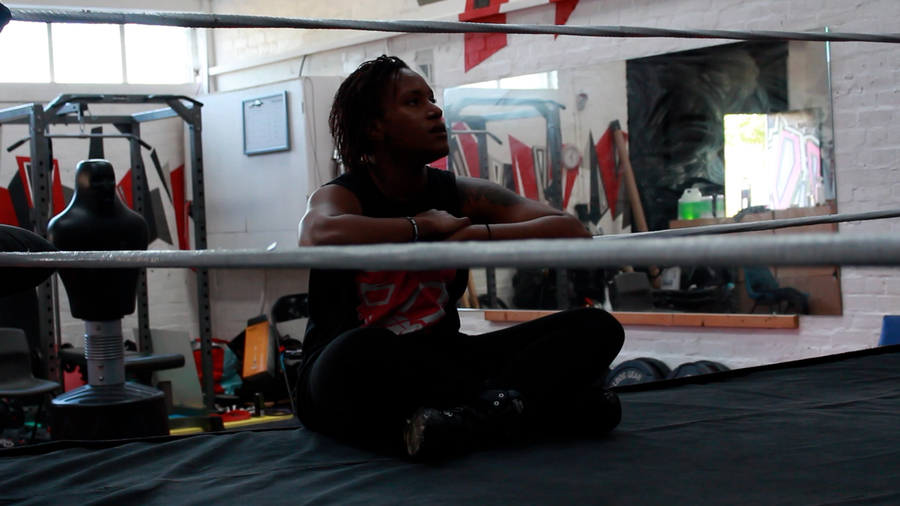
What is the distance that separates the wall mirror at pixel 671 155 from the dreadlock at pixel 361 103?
1.67 m

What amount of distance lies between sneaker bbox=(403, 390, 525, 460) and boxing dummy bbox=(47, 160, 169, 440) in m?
0.94

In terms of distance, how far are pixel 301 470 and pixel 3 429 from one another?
2707 millimetres

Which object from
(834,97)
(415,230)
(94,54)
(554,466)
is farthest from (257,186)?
(554,466)

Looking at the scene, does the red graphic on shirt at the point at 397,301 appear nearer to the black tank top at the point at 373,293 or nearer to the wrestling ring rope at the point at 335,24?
the black tank top at the point at 373,293

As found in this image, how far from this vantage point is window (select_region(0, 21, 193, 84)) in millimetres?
4840

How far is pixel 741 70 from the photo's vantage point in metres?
3.23

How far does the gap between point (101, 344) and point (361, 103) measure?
862 millimetres

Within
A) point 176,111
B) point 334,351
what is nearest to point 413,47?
point 176,111

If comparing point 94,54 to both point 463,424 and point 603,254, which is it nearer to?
point 463,424

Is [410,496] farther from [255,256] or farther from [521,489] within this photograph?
[255,256]

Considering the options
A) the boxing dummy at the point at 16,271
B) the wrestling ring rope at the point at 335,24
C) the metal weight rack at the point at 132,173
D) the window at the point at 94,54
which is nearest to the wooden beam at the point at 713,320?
the wrestling ring rope at the point at 335,24

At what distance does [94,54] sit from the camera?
505 centimetres

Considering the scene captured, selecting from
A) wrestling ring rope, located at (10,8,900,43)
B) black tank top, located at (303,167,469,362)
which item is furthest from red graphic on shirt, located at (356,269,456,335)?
wrestling ring rope, located at (10,8,900,43)

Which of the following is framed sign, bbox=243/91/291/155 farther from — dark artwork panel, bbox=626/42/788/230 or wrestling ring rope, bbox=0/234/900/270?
wrestling ring rope, bbox=0/234/900/270
